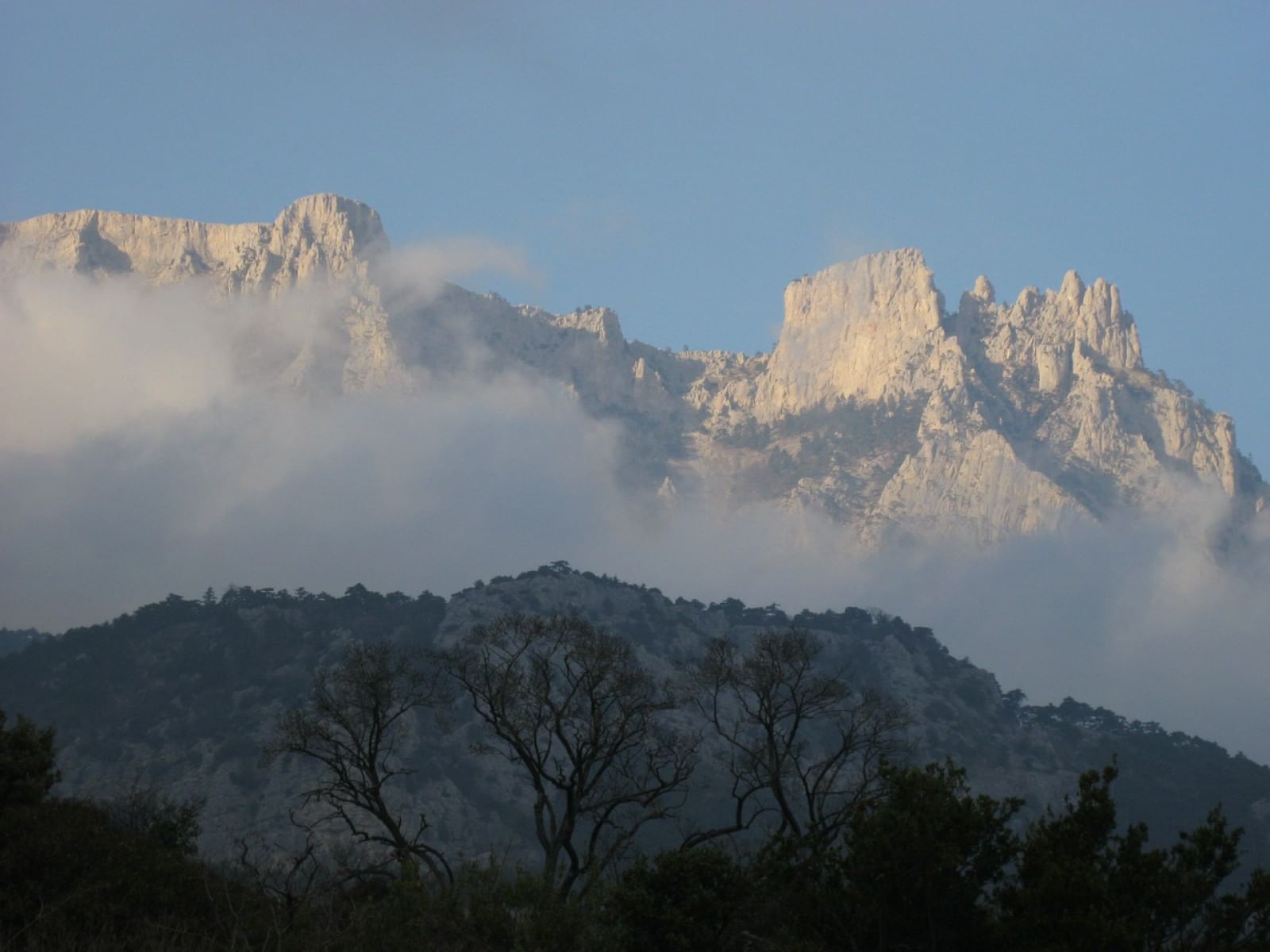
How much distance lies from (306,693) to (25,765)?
138 meters

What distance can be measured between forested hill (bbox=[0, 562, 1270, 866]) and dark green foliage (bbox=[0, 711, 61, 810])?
100633 mm

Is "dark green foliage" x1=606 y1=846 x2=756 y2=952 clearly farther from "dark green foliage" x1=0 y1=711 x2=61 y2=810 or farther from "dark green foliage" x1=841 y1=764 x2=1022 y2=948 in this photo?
"dark green foliage" x1=0 y1=711 x2=61 y2=810

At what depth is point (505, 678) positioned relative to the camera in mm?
44000

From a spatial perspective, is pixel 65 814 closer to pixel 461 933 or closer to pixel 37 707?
pixel 461 933

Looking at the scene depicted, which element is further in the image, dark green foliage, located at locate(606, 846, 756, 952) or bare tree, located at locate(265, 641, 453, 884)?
bare tree, located at locate(265, 641, 453, 884)

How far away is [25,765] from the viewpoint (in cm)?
3641

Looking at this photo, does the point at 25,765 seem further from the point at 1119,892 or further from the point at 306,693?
the point at 306,693

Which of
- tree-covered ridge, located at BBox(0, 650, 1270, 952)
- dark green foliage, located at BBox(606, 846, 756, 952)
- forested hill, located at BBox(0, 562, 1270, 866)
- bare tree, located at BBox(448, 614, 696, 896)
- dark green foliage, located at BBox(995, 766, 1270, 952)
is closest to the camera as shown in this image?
dark green foliage, located at BBox(995, 766, 1270, 952)

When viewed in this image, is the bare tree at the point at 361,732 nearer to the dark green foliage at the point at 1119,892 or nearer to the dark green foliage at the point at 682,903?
the dark green foliage at the point at 682,903

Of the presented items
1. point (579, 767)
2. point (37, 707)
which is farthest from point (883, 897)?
point (37, 707)

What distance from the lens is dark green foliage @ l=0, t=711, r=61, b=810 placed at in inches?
1395

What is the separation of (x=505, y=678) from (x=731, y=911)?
18.8 m

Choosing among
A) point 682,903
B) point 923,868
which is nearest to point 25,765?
point 682,903

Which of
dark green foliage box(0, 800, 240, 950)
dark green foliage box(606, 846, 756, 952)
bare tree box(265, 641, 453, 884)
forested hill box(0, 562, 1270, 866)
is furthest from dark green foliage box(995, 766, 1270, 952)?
forested hill box(0, 562, 1270, 866)
